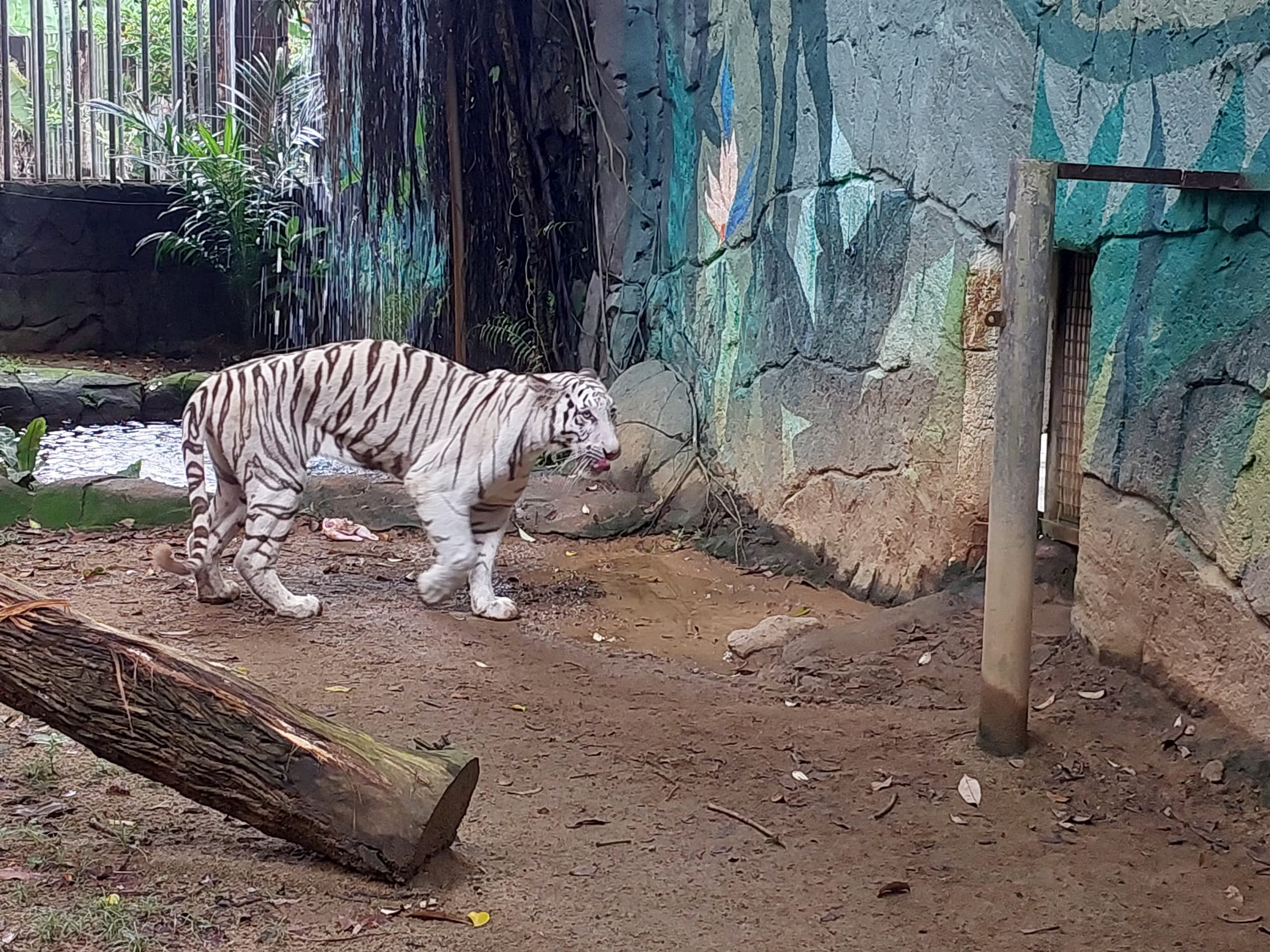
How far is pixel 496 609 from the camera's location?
17.2 feet

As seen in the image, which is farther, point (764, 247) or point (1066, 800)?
point (764, 247)

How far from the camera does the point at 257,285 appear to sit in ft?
35.6

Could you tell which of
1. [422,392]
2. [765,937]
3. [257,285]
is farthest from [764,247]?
[257,285]

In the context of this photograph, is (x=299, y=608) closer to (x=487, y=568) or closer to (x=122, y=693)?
(x=487, y=568)

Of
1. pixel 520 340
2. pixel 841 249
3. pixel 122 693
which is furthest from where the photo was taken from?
pixel 520 340

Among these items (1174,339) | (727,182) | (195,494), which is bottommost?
(195,494)

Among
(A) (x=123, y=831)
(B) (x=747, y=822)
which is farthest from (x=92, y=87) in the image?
(B) (x=747, y=822)

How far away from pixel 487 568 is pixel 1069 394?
220 centimetres

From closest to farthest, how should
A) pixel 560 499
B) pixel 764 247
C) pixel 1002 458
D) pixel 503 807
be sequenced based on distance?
pixel 503 807 → pixel 1002 458 → pixel 764 247 → pixel 560 499

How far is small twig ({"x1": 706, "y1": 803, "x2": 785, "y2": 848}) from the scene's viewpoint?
319cm

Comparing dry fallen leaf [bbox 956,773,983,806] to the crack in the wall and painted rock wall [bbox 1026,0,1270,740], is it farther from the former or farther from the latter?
the crack in the wall

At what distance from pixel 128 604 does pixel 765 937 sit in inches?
128

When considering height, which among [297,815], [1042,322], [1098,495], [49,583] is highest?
[1042,322]

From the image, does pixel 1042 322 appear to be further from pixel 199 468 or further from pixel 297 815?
pixel 199 468
